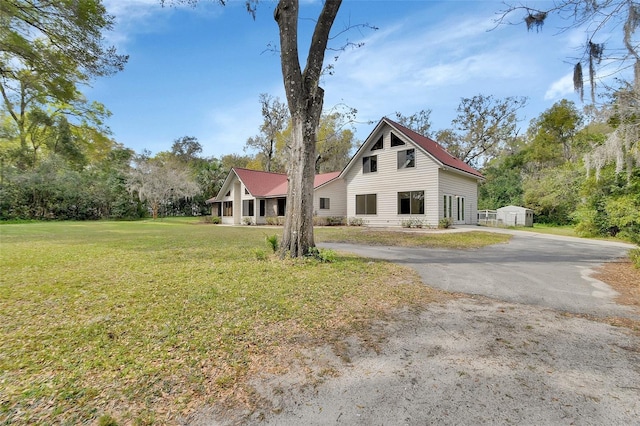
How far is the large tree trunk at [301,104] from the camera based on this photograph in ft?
21.6

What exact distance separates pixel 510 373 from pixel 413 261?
5.23 metres

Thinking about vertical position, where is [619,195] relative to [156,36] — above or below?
below

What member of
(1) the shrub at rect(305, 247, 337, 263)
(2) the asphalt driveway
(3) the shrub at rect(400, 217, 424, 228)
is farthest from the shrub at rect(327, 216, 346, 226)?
(1) the shrub at rect(305, 247, 337, 263)

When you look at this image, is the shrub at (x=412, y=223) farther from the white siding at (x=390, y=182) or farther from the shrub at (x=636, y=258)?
the shrub at (x=636, y=258)

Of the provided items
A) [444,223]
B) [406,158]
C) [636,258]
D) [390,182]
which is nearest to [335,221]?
[390,182]

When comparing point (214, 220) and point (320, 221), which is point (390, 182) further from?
point (214, 220)

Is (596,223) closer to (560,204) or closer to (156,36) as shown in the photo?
(560,204)

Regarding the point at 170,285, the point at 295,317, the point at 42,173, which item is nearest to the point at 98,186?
the point at 42,173

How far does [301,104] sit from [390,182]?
43.8 feet

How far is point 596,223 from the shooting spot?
43.2 feet

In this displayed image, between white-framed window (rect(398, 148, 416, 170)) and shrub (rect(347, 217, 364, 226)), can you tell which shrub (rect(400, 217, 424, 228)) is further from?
white-framed window (rect(398, 148, 416, 170))

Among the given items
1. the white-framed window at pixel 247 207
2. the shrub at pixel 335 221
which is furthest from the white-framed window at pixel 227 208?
the shrub at pixel 335 221

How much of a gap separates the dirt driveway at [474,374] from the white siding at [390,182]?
13.7m

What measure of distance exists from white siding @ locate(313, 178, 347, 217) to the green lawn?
55.8 feet
